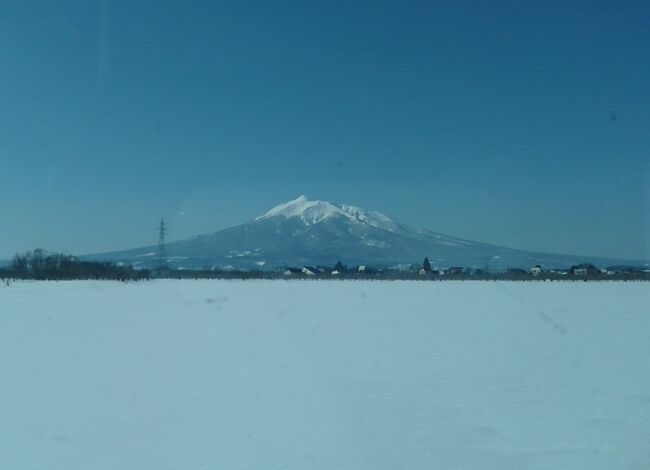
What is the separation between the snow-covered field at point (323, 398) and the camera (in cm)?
494

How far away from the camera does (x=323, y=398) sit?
6734mm

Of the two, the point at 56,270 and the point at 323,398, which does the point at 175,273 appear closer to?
the point at 56,270

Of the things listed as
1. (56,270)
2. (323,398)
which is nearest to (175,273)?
(56,270)

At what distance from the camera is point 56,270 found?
198 feet

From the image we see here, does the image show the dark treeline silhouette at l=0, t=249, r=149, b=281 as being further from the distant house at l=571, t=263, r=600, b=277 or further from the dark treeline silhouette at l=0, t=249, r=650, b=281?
the distant house at l=571, t=263, r=600, b=277

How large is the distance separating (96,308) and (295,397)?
14.3 meters

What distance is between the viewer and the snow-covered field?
4941 millimetres

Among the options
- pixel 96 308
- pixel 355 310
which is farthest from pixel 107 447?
pixel 96 308

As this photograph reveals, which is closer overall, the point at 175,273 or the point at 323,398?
the point at 323,398

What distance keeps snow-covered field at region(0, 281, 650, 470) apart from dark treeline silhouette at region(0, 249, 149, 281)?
48.4 meters

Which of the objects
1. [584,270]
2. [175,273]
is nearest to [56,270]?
[175,273]

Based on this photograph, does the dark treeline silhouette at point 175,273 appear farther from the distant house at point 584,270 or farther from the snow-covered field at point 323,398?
the snow-covered field at point 323,398

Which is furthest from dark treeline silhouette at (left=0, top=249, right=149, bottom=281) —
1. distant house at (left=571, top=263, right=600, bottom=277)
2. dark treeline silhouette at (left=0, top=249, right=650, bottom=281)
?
distant house at (left=571, top=263, right=600, bottom=277)

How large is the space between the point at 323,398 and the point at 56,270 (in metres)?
58.4
